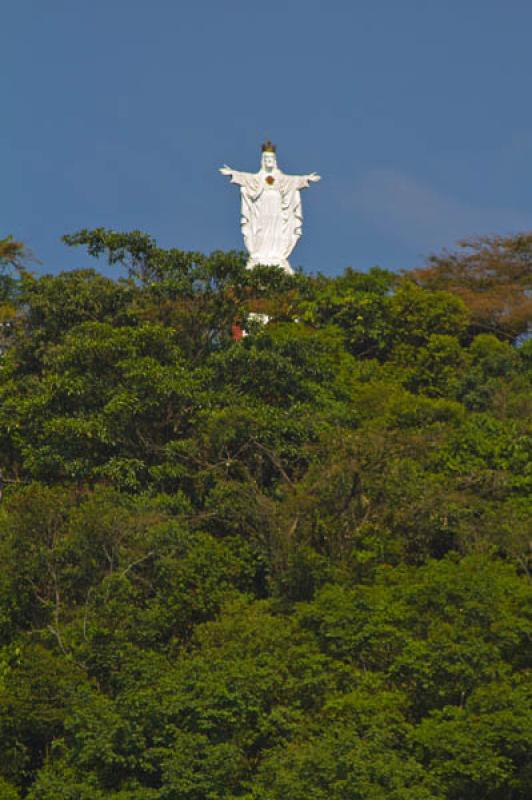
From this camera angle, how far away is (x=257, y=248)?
29875 mm

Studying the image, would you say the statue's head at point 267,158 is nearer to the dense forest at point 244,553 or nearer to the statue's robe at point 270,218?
the statue's robe at point 270,218

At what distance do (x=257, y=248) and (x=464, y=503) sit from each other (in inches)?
487

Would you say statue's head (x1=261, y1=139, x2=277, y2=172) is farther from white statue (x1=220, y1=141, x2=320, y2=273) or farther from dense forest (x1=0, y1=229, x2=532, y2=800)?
dense forest (x1=0, y1=229, x2=532, y2=800)

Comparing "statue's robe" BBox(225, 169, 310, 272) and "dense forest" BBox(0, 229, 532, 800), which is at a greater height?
"statue's robe" BBox(225, 169, 310, 272)

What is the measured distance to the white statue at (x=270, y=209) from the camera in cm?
2983

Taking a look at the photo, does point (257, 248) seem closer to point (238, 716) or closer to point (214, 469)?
point (214, 469)

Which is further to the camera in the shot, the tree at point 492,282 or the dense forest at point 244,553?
the tree at point 492,282

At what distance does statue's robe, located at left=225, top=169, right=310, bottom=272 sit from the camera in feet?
97.9

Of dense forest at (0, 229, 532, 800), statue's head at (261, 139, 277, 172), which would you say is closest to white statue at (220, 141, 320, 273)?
statue's head at (261, 139, 277, 172)

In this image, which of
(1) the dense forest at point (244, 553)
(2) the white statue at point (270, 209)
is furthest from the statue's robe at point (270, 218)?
(1) the dense forest at point (244, 553)

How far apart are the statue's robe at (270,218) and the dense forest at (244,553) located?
18.4 ft

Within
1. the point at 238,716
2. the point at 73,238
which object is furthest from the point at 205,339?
the point at 238,716

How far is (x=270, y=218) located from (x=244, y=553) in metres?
13.0

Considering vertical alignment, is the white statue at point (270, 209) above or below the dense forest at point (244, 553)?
above
